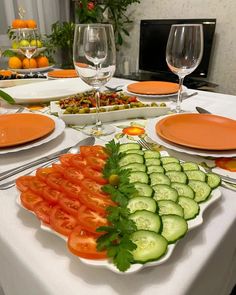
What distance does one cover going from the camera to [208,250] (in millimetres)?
359

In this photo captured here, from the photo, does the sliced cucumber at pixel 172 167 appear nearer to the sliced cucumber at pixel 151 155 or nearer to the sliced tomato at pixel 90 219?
the sliced cucumber at pixel 151 155

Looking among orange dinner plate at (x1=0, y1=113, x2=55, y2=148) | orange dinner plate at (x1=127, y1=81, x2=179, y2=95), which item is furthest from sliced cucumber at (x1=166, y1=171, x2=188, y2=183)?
orange dinner plate at (x1=127, y1=81, x2=179, y2=95)

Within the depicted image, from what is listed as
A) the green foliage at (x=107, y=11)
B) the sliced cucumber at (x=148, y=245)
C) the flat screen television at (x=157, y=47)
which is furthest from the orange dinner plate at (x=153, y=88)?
the green foliage at (x=107, y=11)

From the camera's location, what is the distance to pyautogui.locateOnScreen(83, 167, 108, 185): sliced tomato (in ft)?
1.42

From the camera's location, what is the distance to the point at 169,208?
37 centimetres

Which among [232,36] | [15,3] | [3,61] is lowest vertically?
[3,61]

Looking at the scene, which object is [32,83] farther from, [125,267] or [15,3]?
[15,3]

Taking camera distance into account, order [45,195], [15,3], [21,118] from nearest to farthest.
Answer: [45,195]
[21,118]
[15,3]

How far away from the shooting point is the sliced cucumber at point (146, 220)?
0.33m

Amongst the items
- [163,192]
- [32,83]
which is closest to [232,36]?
[32,83]

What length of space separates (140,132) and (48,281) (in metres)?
0.48

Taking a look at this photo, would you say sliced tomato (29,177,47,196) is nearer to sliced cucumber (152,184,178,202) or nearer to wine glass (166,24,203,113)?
sliced cucumber (152,184,178,202)

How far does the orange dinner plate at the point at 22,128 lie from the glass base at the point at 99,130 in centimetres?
10

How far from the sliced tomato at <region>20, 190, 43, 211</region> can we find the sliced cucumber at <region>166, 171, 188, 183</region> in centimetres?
20
